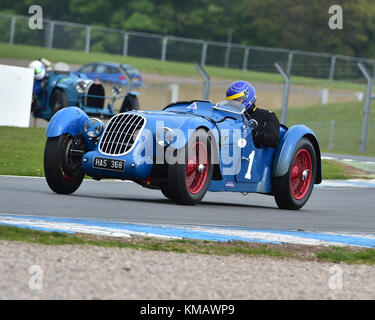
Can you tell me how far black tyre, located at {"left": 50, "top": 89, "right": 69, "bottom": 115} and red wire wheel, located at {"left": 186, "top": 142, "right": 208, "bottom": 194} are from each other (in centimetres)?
1291

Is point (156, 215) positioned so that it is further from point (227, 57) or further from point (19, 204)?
point (227, 57)

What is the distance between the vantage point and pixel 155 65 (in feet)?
165

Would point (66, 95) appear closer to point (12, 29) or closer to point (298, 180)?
point (298, 180)

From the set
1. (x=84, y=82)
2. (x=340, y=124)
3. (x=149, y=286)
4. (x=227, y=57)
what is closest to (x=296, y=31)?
(x=227, y=57)

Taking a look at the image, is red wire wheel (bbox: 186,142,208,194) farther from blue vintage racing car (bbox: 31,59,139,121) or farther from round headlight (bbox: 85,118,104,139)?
blue vintage racing car (bbox: 31,59,139,121)

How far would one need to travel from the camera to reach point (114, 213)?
10.6 m

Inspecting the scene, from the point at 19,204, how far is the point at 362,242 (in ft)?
11.7

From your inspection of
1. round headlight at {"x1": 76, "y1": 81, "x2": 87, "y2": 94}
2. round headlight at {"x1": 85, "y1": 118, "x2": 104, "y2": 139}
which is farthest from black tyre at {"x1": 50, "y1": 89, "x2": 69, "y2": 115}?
round headlight at {"x1": 85, "y1": 118, "x2": 104, "y2": 139}

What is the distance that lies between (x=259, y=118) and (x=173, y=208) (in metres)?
1.80

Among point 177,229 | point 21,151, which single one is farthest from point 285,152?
point 21,151

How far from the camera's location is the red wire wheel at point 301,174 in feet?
42.5

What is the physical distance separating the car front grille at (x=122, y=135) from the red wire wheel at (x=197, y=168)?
2.12 feet

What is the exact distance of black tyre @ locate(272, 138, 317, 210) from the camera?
12641 millimetres
